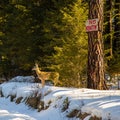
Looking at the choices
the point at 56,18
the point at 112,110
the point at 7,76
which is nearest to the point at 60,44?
the point at 56,18

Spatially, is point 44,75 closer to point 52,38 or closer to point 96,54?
point 96,54

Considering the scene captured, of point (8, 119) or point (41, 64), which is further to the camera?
point (41, 64)

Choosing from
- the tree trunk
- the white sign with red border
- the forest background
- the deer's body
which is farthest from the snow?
the forest background

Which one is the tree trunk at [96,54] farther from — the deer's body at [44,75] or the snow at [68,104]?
the deer's body at [44,75]

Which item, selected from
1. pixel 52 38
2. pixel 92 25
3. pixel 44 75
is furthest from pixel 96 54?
pixel 52 38

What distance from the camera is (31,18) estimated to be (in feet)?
78.6

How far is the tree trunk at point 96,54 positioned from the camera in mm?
12508

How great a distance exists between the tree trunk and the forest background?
3.96 m

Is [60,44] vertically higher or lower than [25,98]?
higher

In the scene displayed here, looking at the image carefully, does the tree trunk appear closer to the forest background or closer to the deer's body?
the deer's body

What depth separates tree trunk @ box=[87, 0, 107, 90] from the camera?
Result: 41.0 ft

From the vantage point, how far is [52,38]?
68.0 ft

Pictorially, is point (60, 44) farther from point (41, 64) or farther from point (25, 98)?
point (25, 98)

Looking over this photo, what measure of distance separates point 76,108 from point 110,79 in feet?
35.1
